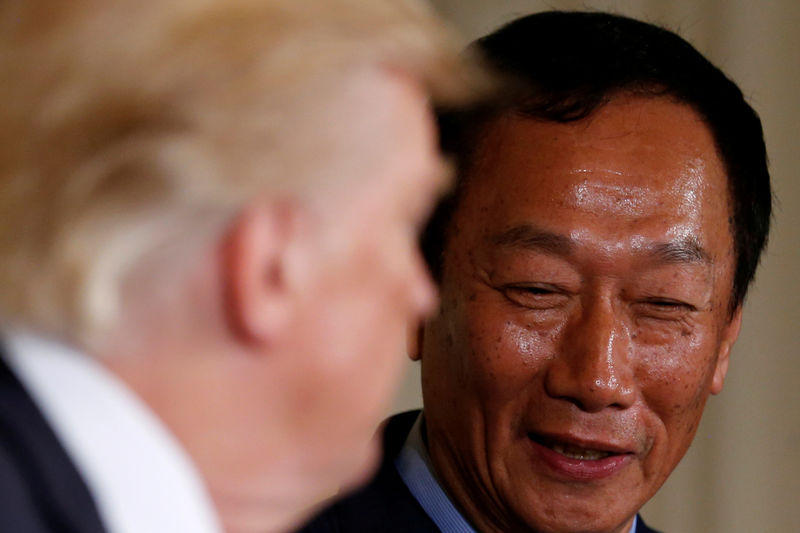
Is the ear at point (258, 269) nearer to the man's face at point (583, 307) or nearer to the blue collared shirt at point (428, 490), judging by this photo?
the man's face at point (583, 307)

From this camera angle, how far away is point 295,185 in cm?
52

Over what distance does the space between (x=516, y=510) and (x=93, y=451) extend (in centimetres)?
86

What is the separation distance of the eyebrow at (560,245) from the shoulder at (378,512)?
0.34m

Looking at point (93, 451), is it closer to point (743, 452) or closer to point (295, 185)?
point (295, 185)

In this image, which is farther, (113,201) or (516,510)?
(516,510)

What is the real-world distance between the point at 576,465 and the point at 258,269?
813 mm

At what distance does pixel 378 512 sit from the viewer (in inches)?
52.6

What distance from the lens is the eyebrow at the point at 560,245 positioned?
1.24 metres

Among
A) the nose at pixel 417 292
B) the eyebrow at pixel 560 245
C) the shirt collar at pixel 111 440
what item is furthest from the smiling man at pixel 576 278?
the shirt collar at pixel 111 440

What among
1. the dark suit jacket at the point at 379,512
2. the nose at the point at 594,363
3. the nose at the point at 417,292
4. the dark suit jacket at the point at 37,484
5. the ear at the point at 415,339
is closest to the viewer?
the dark suit jacket at the point at 37,484

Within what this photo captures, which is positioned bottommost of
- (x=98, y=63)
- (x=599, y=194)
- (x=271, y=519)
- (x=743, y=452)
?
(x=743, y=452)

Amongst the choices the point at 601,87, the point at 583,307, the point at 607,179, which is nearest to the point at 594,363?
the point at 583,307

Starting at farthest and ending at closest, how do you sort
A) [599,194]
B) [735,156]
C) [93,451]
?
[735,156], [599,194], [93,451]

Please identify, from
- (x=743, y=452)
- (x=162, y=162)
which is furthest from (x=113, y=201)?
(x=743, y=452)
